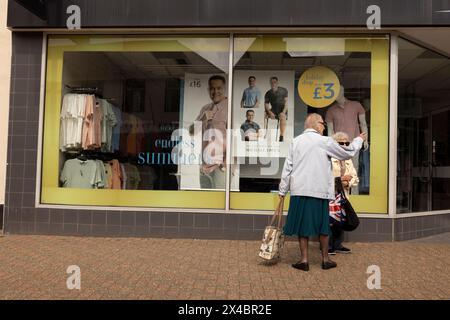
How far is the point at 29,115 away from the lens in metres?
7.93

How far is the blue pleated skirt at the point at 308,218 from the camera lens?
222 inches

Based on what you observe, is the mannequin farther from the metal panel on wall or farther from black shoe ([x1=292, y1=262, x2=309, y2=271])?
black shoe ([x1=292, y1=262, x2=309, y2=271])

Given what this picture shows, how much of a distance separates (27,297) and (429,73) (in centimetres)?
763

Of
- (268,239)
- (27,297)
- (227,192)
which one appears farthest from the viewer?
(227,192)

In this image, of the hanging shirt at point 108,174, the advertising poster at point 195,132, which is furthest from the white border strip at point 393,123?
the hanging shirt at point 108,174

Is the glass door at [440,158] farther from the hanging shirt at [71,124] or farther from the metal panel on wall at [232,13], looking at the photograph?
the hanging shirt at [71,124]

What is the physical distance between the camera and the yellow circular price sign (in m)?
8.14

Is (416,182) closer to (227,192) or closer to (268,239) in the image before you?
(227,192)

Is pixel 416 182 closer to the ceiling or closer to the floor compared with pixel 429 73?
closer to the floor

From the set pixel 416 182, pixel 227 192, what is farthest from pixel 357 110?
pixel 227 192

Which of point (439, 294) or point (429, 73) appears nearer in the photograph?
point (439, 294)

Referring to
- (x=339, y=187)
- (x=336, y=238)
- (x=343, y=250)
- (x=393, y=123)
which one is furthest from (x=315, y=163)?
(x=393, y=123)

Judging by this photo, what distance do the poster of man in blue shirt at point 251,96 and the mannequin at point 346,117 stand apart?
3.97 feet

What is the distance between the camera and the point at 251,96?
8.27 m
